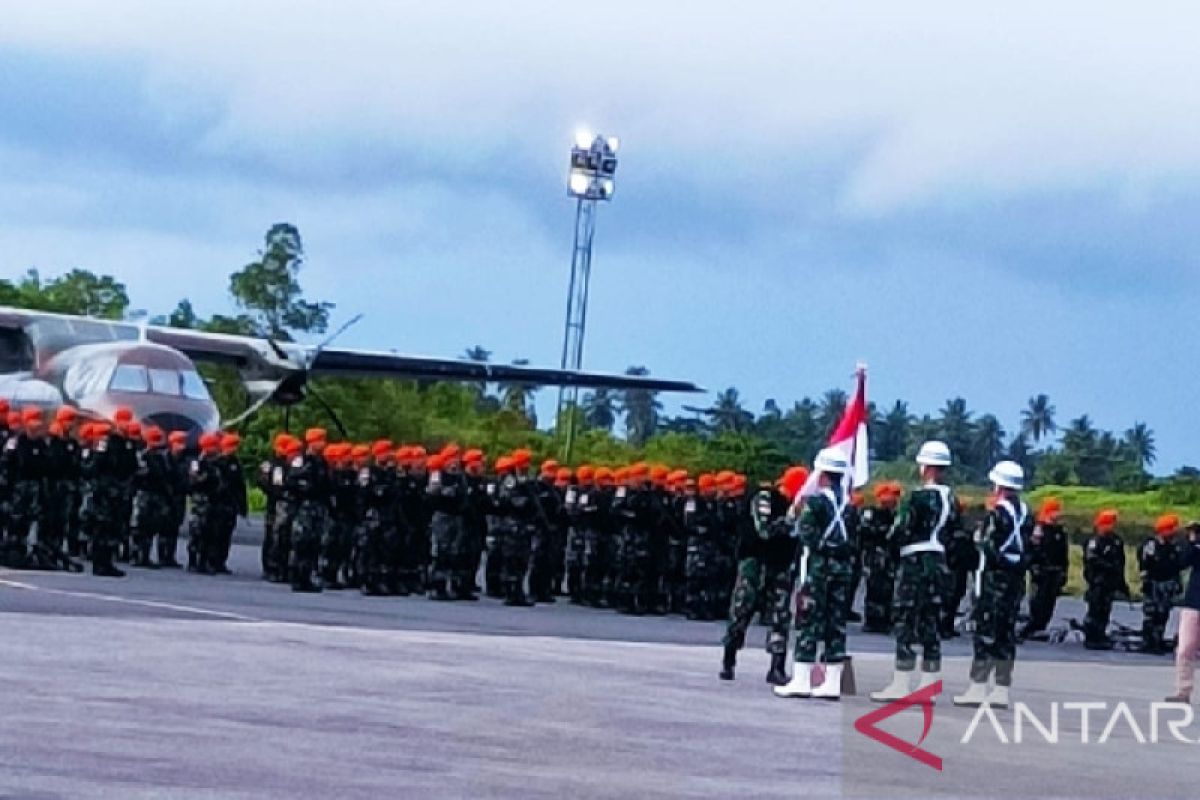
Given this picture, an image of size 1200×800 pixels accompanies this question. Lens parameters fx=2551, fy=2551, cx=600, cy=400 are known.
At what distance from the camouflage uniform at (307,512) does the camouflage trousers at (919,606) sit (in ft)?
35.6

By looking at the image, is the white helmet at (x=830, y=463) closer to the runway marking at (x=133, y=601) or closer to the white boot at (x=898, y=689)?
the white boot at (x=898, y=689)

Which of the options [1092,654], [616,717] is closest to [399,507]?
[1092,654]

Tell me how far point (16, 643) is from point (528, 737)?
5.10m

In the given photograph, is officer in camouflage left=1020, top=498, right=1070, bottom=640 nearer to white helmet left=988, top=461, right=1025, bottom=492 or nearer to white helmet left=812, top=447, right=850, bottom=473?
white helmet left=988, top=461, right=1025, bottom=492

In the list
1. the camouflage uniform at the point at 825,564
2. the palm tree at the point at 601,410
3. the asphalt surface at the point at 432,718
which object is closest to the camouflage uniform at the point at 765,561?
the camouflage uniform at the point at 825,564

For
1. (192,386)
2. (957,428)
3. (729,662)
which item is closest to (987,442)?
(957,428)

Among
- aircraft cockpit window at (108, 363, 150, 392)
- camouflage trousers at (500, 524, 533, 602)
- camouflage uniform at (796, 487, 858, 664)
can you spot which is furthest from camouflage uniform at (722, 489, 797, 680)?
aircraft cockpit window at (108, 363, 150, 392)

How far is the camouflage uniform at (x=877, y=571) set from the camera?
2745cm

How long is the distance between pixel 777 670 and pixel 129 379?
2058 cm

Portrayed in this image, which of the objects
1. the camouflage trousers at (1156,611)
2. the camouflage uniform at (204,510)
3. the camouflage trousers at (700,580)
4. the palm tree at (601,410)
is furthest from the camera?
the palm tree at (601,410)

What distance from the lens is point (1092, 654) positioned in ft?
92.0

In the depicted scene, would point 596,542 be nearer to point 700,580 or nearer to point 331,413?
point 700,580

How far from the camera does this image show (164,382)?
37.1 m

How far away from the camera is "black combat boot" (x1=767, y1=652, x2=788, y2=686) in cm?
1823
